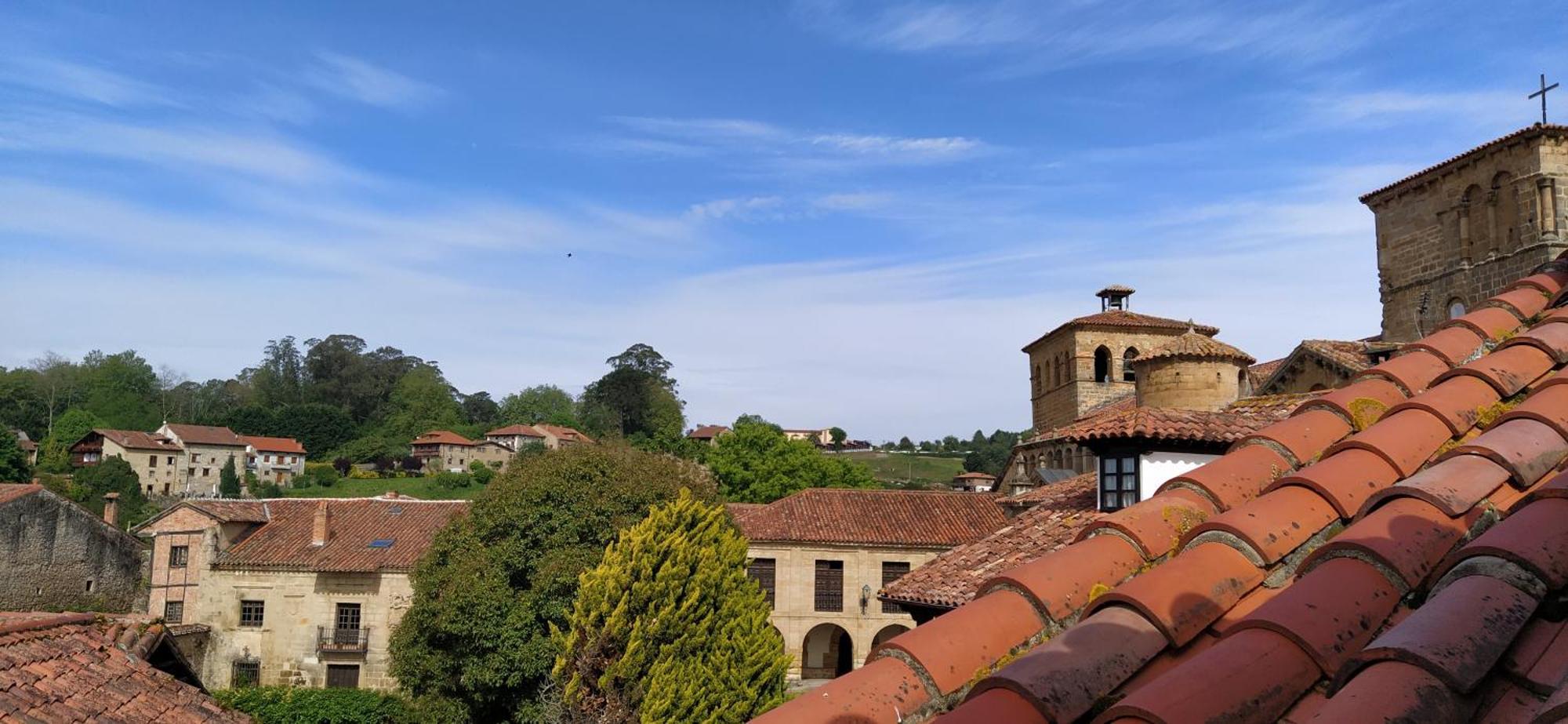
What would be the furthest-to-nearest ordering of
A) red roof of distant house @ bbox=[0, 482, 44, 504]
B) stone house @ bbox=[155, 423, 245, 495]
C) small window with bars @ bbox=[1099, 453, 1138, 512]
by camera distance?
stone house @ bbox=[155, 423, 245, 495] < red roof of distant house @ bbox=[0, 482, 44, 504] < small window with bars @ bbox=[1099, 453, 1138, 512]

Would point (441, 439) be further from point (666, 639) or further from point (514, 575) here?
point (666, 639)

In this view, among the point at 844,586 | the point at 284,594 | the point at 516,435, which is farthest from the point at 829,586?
the point at 516,435

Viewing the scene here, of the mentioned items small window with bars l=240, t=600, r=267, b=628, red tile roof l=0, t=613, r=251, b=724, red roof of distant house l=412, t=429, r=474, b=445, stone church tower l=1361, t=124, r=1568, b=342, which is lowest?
small window with bars l=240, t=600, r=267, b=628

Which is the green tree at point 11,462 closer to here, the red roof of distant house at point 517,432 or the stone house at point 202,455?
the stone house at point 202,455

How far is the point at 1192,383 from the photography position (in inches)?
708

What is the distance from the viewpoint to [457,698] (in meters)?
19.9

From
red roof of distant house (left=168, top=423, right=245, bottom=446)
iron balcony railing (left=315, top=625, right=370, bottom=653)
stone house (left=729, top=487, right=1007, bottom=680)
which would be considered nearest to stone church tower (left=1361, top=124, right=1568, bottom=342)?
stone house (left=729, top=487, right=1007, bottom=680)

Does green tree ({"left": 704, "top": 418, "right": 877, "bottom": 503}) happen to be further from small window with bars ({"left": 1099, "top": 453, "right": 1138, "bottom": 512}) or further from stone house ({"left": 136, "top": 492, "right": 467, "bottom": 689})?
small window with bars ({"left": 1099, "top": 453, "right": 1138, "bottom": 512})

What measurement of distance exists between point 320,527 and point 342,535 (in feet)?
2.26

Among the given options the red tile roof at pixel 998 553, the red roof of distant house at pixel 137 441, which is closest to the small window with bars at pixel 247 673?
the red tile roof at pixel 998 553

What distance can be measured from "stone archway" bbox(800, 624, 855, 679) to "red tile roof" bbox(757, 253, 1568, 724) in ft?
95.9

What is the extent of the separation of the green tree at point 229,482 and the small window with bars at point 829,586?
173 ft

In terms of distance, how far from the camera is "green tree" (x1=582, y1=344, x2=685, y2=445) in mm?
96125

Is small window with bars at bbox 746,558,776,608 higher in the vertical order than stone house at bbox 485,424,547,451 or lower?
lower
